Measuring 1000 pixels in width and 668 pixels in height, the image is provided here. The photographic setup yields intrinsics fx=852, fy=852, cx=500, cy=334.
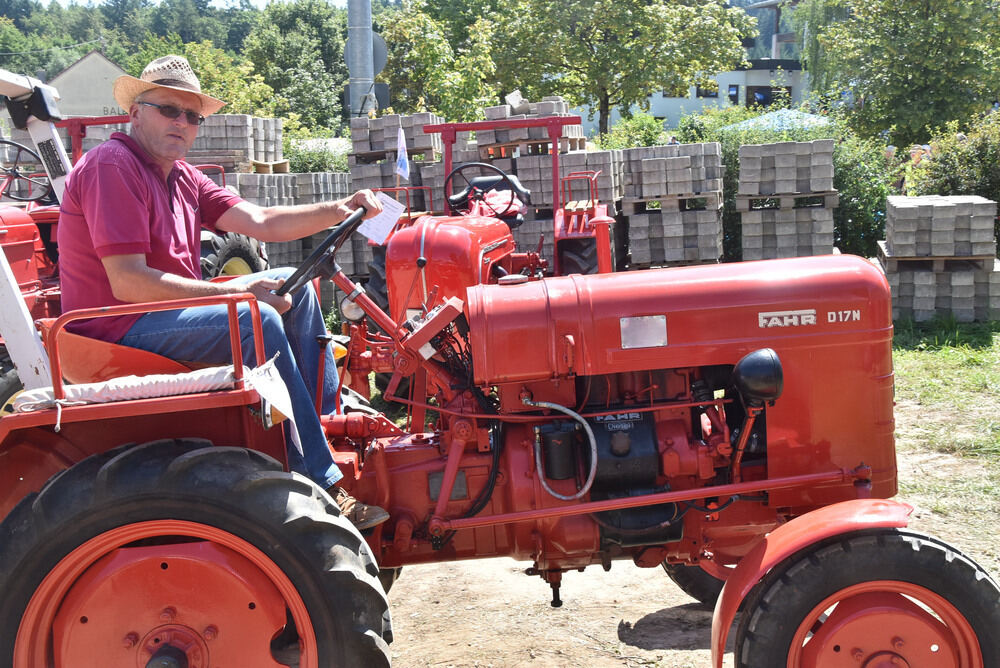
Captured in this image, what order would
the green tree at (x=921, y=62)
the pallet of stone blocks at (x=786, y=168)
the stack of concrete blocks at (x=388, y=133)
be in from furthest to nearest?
the green tree at (x=921, y=62), the stack of concrete blocks at (x=388, y=133), the pallet of stone blocks at (x=786, y=168)

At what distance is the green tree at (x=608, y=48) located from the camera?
2642 centimetres

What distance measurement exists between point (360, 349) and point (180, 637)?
113 inches

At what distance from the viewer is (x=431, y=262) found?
6203 millimetres

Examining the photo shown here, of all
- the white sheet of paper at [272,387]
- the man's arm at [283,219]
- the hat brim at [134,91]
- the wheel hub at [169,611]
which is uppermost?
the hat brim at [134,91]

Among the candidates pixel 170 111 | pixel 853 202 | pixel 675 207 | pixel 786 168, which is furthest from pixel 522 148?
pixel 170 111

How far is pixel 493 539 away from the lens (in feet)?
10.5

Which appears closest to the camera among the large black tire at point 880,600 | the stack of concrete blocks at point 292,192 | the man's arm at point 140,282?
the large black tire at point 880,600

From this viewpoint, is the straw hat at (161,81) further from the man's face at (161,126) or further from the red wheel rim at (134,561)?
the red wheel rim at (134,561)

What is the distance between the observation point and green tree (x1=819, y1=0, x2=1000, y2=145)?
20.2m

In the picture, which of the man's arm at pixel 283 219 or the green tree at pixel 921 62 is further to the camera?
the green tree at pixel 921 62

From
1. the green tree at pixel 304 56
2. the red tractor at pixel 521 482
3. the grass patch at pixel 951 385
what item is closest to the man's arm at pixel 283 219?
the red tractor at pixel 521 482

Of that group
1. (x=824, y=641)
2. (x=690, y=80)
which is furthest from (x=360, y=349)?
(x=690, y=80)

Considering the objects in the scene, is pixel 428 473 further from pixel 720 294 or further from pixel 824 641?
pixel 824 641

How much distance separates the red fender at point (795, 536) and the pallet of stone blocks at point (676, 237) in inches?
290
